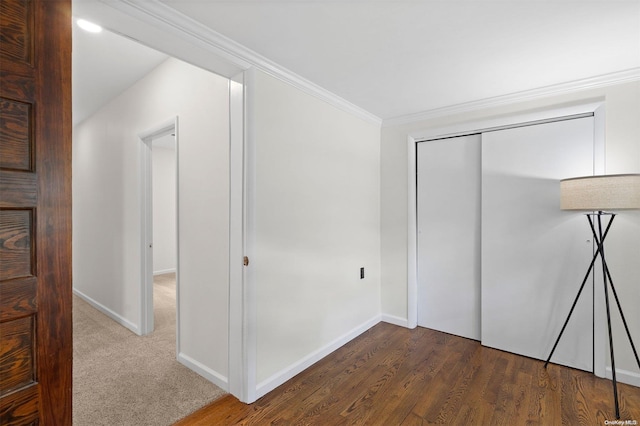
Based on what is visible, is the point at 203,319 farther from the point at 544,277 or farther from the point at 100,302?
the point at 544,277

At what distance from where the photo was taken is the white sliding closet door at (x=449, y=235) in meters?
3.03

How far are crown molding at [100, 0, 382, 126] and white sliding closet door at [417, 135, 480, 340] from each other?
150 centimetres

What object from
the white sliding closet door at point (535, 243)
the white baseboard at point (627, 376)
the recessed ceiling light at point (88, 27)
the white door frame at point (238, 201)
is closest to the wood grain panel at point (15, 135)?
the white door frame at point (238, 201)

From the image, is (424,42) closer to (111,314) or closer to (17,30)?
(17,30)

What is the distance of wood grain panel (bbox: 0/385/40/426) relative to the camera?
1.01 meters

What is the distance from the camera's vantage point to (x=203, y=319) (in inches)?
94.1

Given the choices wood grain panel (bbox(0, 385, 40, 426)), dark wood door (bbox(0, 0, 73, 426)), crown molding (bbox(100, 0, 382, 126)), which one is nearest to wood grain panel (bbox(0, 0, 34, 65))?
dark wood door (bbox(0, 0, 73, 426))

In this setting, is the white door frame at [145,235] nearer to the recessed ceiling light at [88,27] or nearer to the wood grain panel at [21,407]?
the recessed ceiling light at [88,27]

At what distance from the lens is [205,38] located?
174 cm

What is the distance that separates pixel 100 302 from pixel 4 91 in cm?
369

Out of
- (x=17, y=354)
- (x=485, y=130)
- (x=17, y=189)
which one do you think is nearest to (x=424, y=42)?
(x=485, y=130)

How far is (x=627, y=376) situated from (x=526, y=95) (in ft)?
7.72

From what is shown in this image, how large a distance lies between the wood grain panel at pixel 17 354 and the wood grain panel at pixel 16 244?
0.17m

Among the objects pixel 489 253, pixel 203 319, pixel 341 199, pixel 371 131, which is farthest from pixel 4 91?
pixel 489 253
